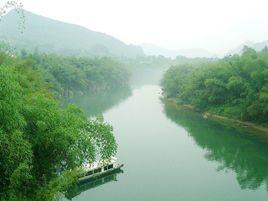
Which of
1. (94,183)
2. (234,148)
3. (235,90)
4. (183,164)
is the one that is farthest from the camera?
(235,90)

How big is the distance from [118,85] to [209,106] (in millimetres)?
34741

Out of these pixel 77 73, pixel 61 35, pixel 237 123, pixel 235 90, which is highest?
pixel 61 35

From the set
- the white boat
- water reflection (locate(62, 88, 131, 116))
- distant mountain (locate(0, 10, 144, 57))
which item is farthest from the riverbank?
distant mountain (locate(0, 10, 144, 57))

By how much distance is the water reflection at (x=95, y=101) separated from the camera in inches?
1575

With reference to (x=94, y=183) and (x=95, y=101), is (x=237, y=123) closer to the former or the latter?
(x=94, y=183)

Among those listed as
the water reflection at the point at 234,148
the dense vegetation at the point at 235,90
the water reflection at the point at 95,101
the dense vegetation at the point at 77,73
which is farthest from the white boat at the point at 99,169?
the dense vegetation at the point at 77,73

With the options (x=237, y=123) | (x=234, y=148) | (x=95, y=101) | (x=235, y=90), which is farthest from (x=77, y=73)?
(x=234, y=148)

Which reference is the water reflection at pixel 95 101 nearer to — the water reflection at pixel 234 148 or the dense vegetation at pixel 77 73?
the dense vegetation at pixel 77 73

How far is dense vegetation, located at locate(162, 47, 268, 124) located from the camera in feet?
95.4

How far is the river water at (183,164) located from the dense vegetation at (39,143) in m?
5.79

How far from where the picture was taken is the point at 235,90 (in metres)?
33.2

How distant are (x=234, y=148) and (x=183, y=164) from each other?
481cm

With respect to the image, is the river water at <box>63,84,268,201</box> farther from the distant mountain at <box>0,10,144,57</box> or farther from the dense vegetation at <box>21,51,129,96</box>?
the distant mountain at <box>0,10,144,57</box>

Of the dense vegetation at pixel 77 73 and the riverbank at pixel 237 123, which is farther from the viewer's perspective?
the dense vegetation at pixel 77 73
